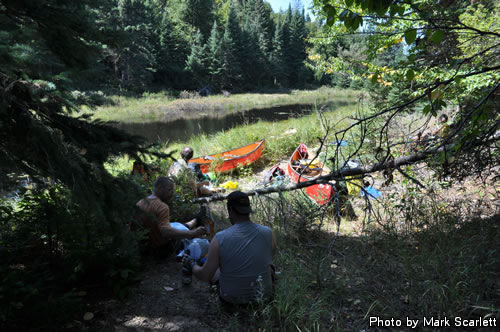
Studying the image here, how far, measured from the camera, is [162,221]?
3.52 meters

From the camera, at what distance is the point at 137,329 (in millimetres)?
2506

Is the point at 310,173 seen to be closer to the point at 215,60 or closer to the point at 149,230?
the point at 149,230

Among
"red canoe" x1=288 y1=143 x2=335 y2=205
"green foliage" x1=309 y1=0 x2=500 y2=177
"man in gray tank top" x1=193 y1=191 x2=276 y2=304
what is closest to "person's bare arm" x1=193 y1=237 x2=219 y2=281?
"man in gray tank top" x1=193 y1=191 x2=276 y2=304

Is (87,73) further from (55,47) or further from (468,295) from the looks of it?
(468,295)

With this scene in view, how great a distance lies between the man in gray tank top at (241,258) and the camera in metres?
2.54

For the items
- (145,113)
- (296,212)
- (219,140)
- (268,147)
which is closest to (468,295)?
(296,212)

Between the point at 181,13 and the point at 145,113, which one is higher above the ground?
the point at 181,13

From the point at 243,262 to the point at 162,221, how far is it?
136 centimetres

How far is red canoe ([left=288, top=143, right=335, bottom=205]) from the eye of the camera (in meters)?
5.98

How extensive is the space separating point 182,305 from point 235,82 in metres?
54.2

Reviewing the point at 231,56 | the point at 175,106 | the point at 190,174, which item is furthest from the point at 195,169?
the point at 231,56

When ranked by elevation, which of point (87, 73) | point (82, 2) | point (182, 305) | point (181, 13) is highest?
point (181, 13)

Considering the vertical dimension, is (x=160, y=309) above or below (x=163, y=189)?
below

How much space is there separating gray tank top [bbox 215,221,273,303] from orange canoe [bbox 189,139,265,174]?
6.80m
